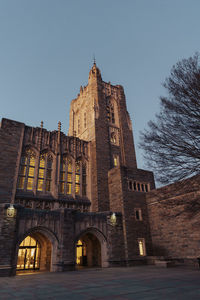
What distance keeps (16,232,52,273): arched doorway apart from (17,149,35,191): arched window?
4.94m

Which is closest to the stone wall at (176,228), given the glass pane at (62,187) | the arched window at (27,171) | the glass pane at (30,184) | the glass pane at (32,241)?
the glass pane at (62,187)

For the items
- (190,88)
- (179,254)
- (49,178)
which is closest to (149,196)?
(179,254)

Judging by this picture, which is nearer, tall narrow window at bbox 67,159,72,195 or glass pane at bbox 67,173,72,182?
tall narrow window at bbox 67,159,72,195

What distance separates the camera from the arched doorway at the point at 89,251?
68.3 ft

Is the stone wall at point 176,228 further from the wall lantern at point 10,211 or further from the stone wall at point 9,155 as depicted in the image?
the stone wall at point 9,155

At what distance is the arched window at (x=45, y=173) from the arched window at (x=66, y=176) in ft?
4.71

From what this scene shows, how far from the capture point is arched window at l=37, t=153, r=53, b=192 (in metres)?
22.1

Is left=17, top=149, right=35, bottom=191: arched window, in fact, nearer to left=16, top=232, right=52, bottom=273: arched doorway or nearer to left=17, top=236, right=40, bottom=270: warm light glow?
left=16, top=232, right=52, bottom=273: arched doorway

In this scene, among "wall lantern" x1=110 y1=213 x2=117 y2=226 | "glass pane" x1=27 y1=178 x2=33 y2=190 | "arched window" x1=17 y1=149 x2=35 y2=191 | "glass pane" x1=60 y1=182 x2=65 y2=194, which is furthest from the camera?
"glass pane" x1=60 y1=182 x2=65 y2=194

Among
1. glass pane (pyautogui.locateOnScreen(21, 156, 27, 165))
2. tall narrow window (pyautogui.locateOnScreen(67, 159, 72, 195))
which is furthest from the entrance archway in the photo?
glass pane (pyautogui.locateOnScreen(21, 156, 27, 165))

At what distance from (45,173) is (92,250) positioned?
980cm

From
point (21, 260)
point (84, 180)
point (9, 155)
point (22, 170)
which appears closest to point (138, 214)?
point (84, 180)

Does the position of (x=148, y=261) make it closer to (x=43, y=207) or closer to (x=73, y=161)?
(x=43, y=207)

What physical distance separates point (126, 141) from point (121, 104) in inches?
292
